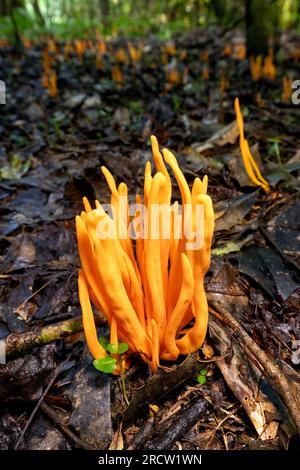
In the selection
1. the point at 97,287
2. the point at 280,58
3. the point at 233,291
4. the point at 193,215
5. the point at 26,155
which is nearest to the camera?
the point at 193,215

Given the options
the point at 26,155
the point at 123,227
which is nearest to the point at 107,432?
the point at 123,227

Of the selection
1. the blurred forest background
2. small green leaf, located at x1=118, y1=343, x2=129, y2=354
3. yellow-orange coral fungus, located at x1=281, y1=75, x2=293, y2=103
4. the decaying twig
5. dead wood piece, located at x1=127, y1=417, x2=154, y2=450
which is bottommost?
dead wood piece, located at x1=127, y1=417, x2=154, y2=450

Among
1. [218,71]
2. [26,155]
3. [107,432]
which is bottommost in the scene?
[107,432]

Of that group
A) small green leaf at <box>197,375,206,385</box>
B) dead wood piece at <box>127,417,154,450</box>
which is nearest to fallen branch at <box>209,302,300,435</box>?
small green leaf at <box>197,375,206,385</box>

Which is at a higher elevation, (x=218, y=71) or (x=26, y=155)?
(x=218, y=71)

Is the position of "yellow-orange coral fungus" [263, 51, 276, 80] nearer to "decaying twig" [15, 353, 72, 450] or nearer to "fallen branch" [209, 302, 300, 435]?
"fallen branch" [209, 302, 300, 435]

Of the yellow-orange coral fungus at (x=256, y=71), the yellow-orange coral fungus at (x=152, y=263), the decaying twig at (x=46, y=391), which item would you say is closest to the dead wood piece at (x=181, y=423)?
the yellow-orange coral fungus at (x=152, y=263)

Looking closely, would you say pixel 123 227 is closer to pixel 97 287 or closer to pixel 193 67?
pixel 97 287

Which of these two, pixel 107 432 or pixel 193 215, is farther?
pixel 107 432
